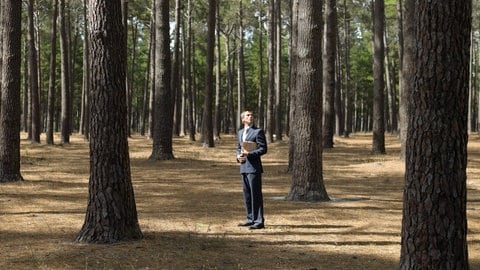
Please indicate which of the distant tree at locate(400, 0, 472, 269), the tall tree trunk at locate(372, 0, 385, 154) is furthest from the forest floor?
the tall tree trunk at locate(372, 0, 385, 154)

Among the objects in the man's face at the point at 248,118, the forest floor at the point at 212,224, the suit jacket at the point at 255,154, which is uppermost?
the man's face at the point at 248,118

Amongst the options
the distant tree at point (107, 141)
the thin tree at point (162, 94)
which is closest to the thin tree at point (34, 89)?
the thin tree at point (162, 94)

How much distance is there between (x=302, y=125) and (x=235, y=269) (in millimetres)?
6051

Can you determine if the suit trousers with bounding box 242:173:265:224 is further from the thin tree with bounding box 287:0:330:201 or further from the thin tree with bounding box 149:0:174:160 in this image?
the thin tree with bounding box 149:0:174:160

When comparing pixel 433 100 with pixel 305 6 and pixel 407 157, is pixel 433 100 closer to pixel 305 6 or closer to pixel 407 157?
pixel 407 157

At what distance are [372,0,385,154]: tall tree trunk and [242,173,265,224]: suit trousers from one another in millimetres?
16362

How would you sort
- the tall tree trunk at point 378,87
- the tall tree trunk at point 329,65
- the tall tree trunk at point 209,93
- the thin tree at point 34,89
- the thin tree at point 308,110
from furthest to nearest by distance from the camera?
the thin tree at point 34,89, the tall tree trunk at point 209,93, the tall tree trunk at point 329,65, the tall tree trunk at point 378,87, the thin tree at point 308,110

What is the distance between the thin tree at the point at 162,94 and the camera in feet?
71.4

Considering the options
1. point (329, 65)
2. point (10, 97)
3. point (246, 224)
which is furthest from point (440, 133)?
point (329, 65)

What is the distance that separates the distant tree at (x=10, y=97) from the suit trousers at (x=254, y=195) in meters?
8.28

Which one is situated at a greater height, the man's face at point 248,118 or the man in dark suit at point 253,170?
the man's face at point 248,118

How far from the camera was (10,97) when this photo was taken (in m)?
15.2

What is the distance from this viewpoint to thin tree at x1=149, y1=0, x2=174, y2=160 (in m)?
21.8

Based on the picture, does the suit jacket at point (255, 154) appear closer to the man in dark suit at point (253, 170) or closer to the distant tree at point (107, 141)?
the man in dark suit at point (253, 170)
